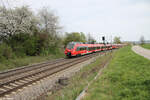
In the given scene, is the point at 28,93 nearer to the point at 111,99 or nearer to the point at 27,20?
the point at 111,99

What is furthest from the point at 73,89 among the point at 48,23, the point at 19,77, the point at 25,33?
the point at 48,23

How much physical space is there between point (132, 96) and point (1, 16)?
20818 millimetres

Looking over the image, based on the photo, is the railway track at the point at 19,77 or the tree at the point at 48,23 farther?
the tree at the point at 48,23

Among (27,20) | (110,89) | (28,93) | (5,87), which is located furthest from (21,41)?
(110,89)

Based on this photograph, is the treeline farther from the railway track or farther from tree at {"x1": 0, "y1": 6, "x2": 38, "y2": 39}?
the railway track

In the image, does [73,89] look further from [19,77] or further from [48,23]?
[48,23]

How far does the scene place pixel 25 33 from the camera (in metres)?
20.4

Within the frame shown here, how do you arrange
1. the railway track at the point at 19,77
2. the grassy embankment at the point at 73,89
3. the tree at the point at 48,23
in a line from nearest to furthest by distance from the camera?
the grassy embankment at the point at 73,89 → the railway track at the point at 19,77 → the tree at the point at 48,23

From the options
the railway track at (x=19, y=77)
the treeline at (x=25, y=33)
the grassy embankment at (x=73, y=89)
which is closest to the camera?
the grassy embankment at (x=73, y=89)

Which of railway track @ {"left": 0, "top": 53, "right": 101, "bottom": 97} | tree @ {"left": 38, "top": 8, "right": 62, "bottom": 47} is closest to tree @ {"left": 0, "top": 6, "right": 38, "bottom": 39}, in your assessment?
tree @ {"left": 38, "top": 8, "right": 62, "bottom": 47}

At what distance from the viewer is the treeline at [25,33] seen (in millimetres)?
17562

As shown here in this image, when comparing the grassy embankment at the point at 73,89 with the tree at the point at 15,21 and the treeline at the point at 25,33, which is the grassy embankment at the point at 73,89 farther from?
the tree at the point at 15,21

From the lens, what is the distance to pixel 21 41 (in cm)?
2014

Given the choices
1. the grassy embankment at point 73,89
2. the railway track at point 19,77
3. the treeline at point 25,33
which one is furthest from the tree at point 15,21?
the grassy embankment at point 73,89
